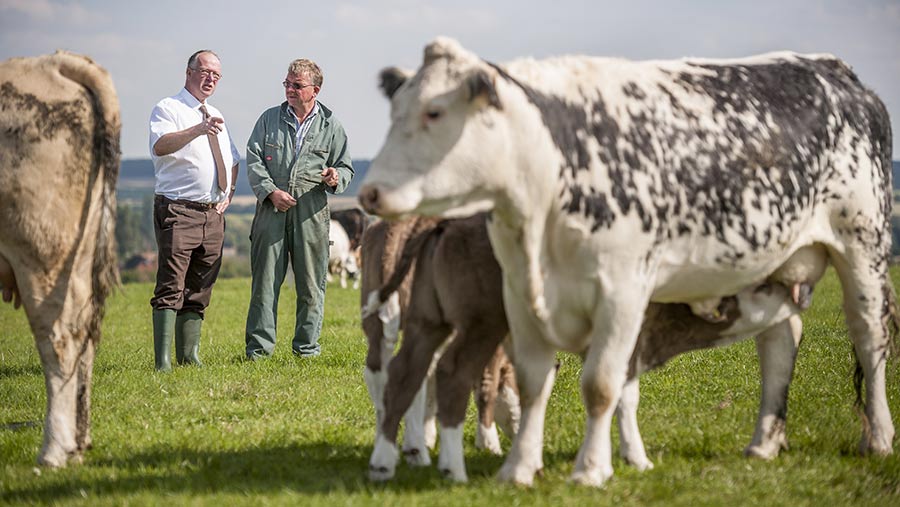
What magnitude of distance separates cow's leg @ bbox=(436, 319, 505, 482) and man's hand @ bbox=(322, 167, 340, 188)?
5.92m

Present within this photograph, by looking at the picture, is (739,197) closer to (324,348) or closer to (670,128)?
(670,128)

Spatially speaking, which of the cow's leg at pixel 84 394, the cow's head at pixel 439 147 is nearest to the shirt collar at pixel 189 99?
the cow's leg at pixel 84 394

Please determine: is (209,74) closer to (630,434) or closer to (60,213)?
(60,213)

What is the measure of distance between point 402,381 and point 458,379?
1.00 feet

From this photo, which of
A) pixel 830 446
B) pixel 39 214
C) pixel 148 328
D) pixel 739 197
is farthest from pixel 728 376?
pixel 148 328

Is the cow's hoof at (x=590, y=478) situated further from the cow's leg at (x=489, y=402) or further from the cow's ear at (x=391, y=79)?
the cow's ear at (x=391, y=79)

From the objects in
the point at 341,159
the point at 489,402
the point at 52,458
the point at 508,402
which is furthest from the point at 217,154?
the point at 489,402

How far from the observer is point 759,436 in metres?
6.68

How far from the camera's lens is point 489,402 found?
646 cm

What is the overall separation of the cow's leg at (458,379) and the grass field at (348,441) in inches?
6.3

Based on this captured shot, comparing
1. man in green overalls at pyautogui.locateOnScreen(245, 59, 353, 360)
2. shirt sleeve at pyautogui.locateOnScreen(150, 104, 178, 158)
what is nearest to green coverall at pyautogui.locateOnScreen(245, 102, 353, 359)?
man in green overalls at pyautogui.locateOnScreen(245, 59, 353, 360)

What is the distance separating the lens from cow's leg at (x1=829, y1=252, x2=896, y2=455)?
664 cm

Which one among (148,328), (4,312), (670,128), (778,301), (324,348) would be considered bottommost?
(4,312)

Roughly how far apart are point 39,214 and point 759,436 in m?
4.65
